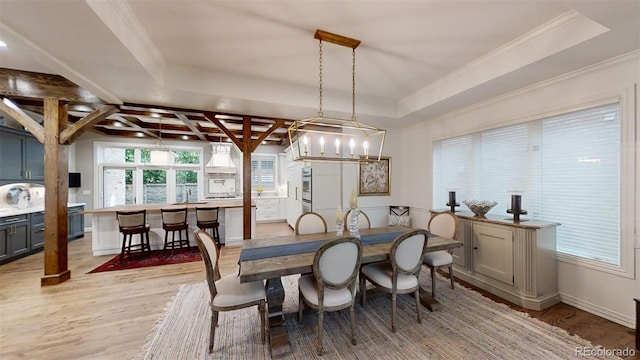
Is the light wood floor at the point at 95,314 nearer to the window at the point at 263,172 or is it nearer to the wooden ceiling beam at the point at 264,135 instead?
the wooden ceiling beam at the point at 264,135

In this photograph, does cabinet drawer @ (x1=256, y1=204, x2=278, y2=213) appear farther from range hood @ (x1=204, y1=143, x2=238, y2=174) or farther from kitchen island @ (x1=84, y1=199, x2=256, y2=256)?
kitchen island @ (x1=84, y1=199, x2=256, y2=256)

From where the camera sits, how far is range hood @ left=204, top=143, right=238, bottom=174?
263 inches

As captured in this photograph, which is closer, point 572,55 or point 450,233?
point 572,55

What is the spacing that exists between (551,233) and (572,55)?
6.27 feet

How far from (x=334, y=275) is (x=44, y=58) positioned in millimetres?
3378

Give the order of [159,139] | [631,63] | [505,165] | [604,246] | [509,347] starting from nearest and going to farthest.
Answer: [509,347] < [631,63] < [604,246] < [505,165] < [159,139]

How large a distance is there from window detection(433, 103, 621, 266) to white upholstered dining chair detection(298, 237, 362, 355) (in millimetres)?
2593

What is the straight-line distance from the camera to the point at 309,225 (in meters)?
3.19

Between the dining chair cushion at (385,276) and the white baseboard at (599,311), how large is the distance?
1.93 metres

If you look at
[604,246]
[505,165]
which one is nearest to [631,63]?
[505,165]

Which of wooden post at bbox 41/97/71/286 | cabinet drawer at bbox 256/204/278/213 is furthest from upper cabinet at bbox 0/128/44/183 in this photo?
cabinet drawer at bbox 256/204/278/213

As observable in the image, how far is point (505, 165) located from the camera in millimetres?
3350

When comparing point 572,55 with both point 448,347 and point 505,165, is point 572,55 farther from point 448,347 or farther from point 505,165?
point 448,347

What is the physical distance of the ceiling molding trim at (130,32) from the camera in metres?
1.72
